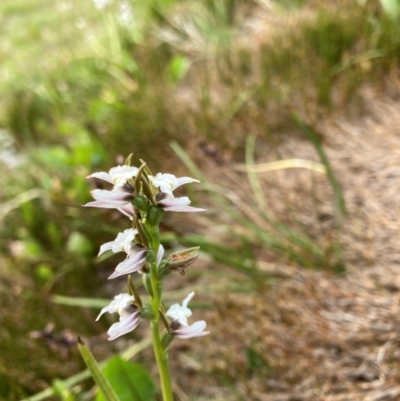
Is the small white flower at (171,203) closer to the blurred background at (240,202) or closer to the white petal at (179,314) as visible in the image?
the white petal at (179,314)

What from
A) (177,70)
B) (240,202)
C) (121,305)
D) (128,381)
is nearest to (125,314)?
(121,305)

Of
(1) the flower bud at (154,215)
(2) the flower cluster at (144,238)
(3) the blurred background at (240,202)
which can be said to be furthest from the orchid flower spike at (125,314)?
(3) the blurred background at (240,202)

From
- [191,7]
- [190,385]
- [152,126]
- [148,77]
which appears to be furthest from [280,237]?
[191,7]

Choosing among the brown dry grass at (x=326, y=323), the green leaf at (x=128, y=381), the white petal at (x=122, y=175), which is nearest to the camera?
the white petal at (x=122, y=175)

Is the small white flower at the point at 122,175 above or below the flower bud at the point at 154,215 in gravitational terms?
above

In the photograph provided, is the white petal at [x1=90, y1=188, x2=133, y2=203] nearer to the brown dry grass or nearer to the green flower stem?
the green flower stem

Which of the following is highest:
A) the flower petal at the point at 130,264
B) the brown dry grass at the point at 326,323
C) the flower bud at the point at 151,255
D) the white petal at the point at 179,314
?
the flower petal at the point at 130,264

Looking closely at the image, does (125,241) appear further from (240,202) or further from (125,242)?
(240,202)
